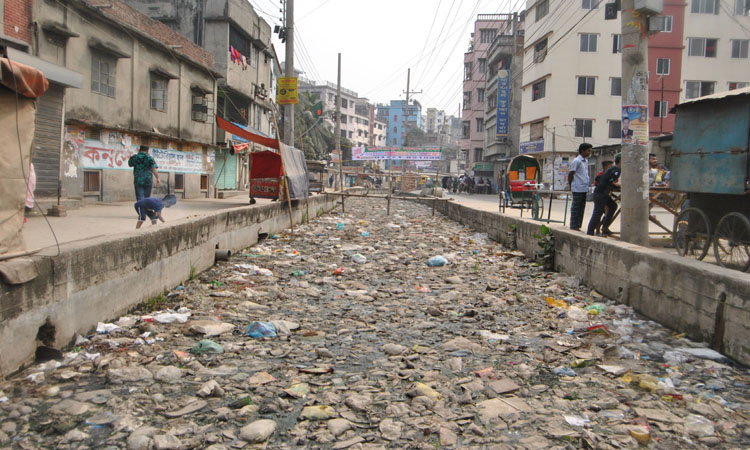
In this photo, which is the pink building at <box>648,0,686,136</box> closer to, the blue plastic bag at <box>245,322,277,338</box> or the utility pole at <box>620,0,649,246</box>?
the utility pole at <box>620,0,649,246</box>

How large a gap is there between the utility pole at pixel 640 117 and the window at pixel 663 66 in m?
28.2

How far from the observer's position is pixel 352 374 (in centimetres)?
349

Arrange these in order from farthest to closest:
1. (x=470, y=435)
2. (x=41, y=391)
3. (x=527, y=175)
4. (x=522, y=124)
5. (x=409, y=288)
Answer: (x=522, y=124), (x=527, y=175), (x=409, y=288), (x=41, y=391), (x=470, y=435)

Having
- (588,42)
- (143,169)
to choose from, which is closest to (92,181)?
(143,169)

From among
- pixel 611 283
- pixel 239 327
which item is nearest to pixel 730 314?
pixel 611 283

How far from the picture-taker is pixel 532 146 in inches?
1280

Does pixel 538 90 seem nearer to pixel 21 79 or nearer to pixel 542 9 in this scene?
pixel 542 9

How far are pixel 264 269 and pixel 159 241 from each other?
205cm

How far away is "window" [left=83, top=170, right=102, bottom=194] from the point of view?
1366 centimetres

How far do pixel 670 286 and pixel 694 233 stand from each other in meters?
1.92

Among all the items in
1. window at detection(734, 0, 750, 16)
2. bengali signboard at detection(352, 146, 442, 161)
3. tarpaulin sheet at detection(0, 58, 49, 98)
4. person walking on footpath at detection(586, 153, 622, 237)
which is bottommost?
person walking on footpath at detection(586, 153, 622, 237)

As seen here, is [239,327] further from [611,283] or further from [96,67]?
[96,67]

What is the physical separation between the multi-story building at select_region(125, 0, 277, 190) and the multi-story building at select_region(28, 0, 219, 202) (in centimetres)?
252

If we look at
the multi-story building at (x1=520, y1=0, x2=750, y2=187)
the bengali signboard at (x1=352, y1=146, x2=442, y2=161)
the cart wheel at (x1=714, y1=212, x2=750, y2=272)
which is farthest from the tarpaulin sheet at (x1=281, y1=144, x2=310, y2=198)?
the multi-story building at (x1=520, y1=0, x2=750, y2=187)
